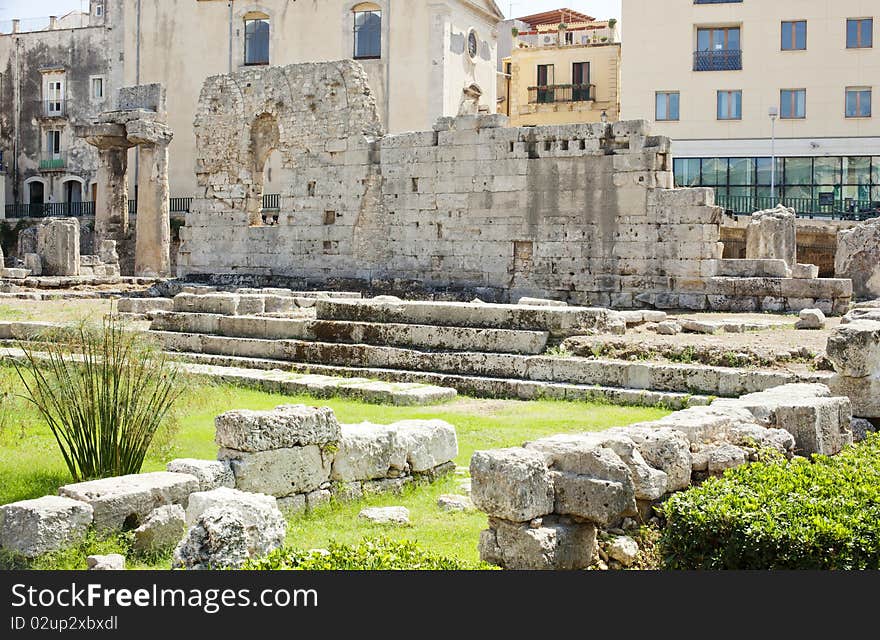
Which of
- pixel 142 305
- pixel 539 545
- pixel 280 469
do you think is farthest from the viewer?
pixel 142 305

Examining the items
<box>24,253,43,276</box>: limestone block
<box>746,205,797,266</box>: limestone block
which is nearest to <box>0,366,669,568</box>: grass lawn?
<box>746,205,797,266</box>: limestone block

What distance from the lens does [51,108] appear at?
4653 centimetres

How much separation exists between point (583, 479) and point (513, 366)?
20.9 feet

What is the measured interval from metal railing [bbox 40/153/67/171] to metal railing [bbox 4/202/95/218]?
1663mm

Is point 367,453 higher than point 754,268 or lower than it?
lower

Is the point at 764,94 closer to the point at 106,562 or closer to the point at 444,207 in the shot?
the point at 444,207

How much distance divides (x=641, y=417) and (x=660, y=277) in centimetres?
751

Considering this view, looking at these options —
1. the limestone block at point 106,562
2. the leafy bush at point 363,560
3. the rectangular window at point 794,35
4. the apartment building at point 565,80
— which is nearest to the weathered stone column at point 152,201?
the apartment building at point 565,80

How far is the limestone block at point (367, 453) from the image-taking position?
23.7 feet

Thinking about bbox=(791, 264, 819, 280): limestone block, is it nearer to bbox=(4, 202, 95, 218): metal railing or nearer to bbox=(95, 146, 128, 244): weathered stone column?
bbox=(95, 146, 128, 244): weathered stone column

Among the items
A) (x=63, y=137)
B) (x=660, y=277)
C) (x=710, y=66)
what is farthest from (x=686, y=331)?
(x=63, y=137)

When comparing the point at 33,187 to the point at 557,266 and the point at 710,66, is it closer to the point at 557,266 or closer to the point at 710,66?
the point at 710,66

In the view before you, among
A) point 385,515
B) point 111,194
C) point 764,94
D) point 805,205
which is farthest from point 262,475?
point 764,94

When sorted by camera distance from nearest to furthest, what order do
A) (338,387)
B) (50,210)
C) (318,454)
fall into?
(318,454) < (338,387) < (50,210)
